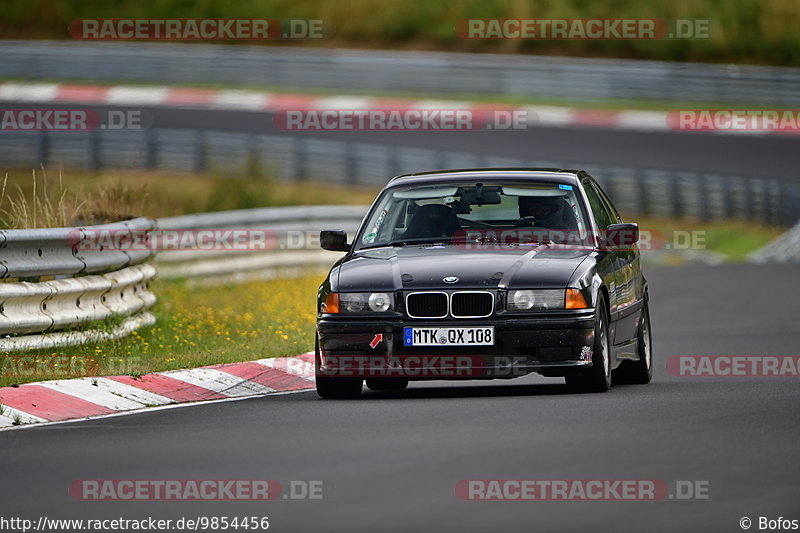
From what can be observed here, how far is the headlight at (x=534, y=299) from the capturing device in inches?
408

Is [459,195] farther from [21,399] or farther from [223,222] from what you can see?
[223,222]

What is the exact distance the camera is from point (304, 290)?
2088 centimetres

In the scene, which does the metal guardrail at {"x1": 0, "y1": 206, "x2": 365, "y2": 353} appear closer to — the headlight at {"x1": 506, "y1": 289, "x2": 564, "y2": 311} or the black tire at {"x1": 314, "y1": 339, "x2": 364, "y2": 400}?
the black tire at {"x1": 314, "y1": 339, "x2": 364, "y2": 400}

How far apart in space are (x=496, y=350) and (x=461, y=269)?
1.94ft

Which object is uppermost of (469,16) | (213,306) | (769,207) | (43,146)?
(469,16)

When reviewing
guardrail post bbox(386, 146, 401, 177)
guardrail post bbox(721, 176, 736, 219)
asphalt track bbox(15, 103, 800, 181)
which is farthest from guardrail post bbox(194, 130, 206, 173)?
guardrail post bbox(721, 176, 736, 219)

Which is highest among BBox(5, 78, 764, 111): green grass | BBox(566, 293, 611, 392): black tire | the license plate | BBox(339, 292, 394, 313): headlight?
BBox(5, 78, 764, 111): green grass

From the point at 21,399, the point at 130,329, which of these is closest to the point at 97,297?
the point at 130,329

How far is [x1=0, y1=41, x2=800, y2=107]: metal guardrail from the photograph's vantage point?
3688 cm

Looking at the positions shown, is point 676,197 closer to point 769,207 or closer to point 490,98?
point 769,207

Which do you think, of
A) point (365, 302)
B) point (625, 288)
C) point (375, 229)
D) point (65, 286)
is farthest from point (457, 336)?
point (65, 286)

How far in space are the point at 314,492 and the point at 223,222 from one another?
14.7 metres

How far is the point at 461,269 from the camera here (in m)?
10.6

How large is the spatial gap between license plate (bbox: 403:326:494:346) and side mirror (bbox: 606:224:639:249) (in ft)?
5.13
